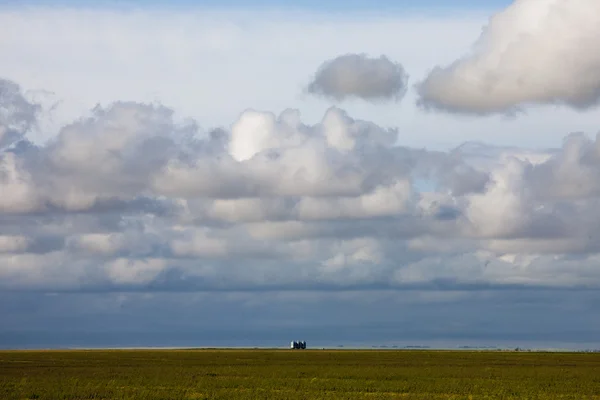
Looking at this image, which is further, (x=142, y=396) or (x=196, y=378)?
(x=196, y=378)

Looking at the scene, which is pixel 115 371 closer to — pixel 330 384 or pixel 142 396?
pixel 330 384

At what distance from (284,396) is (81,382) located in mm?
24435

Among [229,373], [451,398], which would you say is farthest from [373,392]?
[229,373]

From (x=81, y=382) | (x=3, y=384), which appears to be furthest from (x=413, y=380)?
(x=3, y=384)

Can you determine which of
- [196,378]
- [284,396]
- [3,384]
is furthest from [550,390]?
[3,384]

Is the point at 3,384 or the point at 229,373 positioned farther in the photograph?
the point at 229,373

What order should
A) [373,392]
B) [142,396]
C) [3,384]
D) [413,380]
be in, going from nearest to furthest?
[142,396] < [373,392] < [3,384] < [413,380]

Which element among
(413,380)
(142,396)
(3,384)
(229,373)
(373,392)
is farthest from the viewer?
(229,373)

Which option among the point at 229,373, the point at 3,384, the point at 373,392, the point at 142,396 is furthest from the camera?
the point at 229,373

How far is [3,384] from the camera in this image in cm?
8450

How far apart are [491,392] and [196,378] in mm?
31134

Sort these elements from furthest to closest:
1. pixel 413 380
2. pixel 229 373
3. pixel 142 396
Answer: pixel 229 373, pixel 413 380, pixel 142 396

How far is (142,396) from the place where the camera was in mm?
70188

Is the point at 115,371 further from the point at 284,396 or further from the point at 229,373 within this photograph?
the point at 284,396
